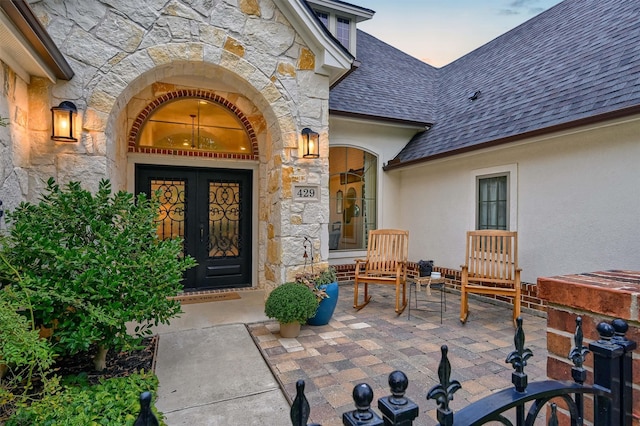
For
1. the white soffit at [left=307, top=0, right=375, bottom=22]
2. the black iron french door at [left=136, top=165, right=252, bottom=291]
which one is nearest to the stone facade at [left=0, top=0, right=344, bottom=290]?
the black iron french door at [left=136, top=165, right=252, bottom=291]

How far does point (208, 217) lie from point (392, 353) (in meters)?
3.60

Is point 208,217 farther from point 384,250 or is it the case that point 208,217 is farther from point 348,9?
point 348,9

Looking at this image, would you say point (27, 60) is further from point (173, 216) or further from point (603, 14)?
point (603, 14)

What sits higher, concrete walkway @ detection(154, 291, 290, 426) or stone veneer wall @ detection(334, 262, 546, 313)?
stone veneer wall @ detection(334, 262, 546, 313)

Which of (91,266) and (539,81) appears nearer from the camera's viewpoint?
(91,266)

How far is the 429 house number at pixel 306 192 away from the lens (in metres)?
4.38

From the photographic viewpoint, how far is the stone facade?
332 cm

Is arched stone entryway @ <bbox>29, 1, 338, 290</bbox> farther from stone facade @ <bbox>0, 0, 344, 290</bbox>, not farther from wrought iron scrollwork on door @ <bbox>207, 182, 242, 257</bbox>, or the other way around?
wrought iron scrollwork on door @ <bbox>207, 182, 242, 257</bbox>

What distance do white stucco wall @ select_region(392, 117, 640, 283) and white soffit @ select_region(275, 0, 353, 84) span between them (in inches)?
101

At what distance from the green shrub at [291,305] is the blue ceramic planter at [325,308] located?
0.30 m

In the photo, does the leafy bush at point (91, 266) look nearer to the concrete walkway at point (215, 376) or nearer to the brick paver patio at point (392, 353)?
the concrete walkway at point (215, 376)

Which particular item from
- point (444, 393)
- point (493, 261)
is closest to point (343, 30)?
point (493, 261)

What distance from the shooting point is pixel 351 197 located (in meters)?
6.82

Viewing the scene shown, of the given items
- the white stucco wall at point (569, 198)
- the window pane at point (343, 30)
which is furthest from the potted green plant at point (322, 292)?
the window pane at point (343, 30)
